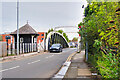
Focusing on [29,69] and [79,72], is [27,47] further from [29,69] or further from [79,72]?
[79,72]

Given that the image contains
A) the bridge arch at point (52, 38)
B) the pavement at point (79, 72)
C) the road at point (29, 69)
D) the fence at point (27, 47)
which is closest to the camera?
the pavement at point (79, 72)

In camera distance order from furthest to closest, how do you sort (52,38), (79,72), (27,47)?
(52,38)
(27,47)
(79,72)

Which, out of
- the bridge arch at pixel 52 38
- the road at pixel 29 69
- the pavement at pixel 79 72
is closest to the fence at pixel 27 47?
the bridge arch at pixel 52 38

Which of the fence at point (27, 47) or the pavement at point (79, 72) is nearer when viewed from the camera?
the pavement at point (79, 72)

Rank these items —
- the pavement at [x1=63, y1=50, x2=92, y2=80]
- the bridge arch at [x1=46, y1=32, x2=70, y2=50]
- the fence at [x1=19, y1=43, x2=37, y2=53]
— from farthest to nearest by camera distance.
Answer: the bridge arch at [x1=46, y1=32, x2=70, y2=50]
the fence at [x1=19, y1=43, x2=37, y2=53]
the pavement at [x1=63, y1=50, x2=92, y2=80]

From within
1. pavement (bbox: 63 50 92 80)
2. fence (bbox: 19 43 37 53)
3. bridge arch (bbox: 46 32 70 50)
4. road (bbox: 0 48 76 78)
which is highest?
bridge arch (bbox: 46 32 70 50)

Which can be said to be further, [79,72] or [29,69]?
[29,69]

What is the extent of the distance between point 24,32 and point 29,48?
18.0ft

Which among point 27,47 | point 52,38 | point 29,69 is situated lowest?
point 29,69

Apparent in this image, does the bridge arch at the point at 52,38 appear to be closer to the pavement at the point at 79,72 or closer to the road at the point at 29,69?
the road at the point at 29,69

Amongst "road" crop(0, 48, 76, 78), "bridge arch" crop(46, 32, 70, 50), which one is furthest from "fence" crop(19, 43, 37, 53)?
"road" crop(0, 48, 76, 78)

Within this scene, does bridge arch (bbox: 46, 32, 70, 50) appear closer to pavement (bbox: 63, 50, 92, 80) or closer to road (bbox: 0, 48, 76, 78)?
road (bbox: 0, 48, 76, 78)

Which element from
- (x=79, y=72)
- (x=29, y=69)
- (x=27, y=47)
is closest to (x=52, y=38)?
(x=27, y=47)

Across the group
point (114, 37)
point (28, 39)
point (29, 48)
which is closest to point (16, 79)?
point (114, 37)
